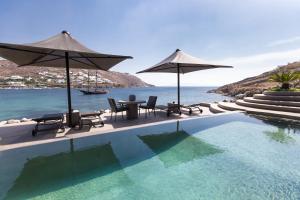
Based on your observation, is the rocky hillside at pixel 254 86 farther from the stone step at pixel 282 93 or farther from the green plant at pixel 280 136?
the green plant at pixel 280 136

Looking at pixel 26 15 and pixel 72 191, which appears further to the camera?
pixel 26 15

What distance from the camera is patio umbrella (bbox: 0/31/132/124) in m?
5.12

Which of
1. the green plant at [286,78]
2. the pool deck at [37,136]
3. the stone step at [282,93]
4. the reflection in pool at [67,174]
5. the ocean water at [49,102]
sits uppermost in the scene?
the green plant at [286,78]

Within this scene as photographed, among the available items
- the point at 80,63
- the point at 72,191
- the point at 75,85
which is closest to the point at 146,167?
the point at 72,191

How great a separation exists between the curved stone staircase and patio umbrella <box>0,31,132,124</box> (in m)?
7.66

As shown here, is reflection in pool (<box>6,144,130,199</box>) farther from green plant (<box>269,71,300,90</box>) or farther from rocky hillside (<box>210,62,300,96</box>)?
rocky hillside (<box>210,62,300,96</box>)

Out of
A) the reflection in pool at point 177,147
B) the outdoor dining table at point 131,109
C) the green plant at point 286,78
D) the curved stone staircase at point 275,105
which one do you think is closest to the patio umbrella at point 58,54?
the outdoor dining table at point 131,109

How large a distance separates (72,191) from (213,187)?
8.65 ft

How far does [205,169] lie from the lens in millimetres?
4062

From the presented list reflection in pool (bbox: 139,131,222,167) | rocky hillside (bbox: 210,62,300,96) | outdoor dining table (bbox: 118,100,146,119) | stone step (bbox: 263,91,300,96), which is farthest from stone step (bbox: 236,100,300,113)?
rocky hillside (bbox: 210,62,300,96)

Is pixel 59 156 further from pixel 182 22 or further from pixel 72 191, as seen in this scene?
pixel 182 22

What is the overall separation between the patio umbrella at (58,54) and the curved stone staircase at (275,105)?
766 cm

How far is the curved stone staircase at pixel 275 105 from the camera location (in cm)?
918

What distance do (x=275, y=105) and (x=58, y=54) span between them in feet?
38.7
